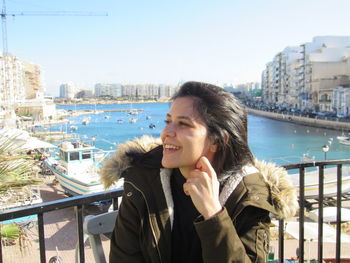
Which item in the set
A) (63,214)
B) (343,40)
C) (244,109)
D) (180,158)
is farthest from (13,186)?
(343,40)

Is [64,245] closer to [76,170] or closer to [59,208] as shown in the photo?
[76,170]

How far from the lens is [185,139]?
160 centimetres

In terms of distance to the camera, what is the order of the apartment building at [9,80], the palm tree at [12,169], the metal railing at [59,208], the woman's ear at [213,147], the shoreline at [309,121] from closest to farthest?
the woman's ear at [213,147] < the metal railing at [59,208] < the palm tree at [12,169] < the shoreline at [309,121] < the apartment building at [9,80]

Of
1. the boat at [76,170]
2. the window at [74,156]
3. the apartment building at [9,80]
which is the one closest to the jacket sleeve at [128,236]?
the boat at [76,170]

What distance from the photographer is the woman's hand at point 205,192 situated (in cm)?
137

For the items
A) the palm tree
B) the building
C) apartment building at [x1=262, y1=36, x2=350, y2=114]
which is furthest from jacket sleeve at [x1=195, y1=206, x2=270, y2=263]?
the building

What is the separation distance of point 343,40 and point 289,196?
9586cm

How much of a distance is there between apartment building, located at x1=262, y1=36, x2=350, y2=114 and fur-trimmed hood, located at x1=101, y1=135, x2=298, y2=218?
246 feet

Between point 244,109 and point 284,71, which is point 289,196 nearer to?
point 244,109

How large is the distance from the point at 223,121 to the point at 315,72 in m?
85.7

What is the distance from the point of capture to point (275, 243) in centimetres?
1312

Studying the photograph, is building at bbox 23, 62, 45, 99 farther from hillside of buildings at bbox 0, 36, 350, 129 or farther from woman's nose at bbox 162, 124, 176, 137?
woman's nose at bbox 162, 124, 176, 137

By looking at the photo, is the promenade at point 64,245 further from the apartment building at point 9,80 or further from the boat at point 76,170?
the apartment building at point 9,80

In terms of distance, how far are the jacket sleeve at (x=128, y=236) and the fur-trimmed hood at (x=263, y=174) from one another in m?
0.17
